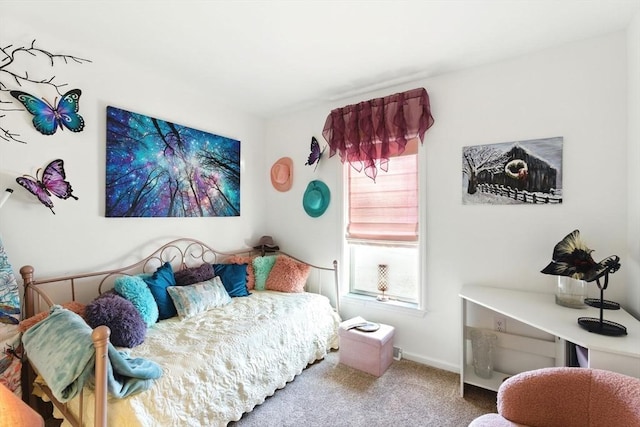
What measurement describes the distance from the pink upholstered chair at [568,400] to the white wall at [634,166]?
0.85 metres

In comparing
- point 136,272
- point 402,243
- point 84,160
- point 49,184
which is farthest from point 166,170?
point 402,243

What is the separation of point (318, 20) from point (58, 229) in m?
2.20

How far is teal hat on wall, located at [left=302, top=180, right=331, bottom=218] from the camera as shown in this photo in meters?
3.00

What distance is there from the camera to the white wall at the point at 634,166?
1.66 metres

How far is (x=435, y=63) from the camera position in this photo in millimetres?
2234

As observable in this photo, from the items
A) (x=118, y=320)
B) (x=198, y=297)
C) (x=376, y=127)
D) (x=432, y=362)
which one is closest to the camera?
(x=118, y=320)

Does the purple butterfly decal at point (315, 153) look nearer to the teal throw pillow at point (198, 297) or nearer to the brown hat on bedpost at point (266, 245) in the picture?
the brown hat on bedpost at point (266, 245)

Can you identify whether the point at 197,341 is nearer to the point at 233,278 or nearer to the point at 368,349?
the point at 233,278

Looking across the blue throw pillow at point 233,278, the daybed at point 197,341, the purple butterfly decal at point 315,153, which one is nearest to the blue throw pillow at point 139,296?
the daybed at point 197,341

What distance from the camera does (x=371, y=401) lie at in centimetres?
200

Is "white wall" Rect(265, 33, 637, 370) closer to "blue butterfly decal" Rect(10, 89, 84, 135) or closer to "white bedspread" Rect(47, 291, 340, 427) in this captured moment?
"white bedspread" Rect(47, 291, 340, 427)

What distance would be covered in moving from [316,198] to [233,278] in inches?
45.4

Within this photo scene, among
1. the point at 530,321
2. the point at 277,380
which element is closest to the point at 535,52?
the point at 530,321

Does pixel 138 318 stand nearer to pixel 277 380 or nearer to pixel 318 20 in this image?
pixel 277 380
